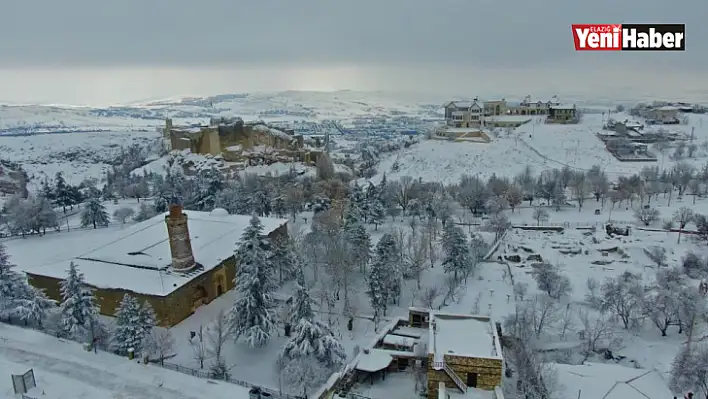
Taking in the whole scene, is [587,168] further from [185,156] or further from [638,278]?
[185,156]

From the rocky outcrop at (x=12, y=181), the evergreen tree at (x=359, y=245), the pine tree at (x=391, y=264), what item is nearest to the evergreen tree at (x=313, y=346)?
the pine tree at (x=391, y=264)

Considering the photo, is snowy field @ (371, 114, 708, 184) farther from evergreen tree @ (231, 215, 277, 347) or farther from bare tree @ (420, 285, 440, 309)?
evergreen tree @ (231, 215, 277, 347)

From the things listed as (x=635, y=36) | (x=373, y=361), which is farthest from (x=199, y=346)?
(x=635, y=36)

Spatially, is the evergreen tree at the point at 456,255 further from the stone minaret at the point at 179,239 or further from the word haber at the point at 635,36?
the stone minaret at the point at 179,239

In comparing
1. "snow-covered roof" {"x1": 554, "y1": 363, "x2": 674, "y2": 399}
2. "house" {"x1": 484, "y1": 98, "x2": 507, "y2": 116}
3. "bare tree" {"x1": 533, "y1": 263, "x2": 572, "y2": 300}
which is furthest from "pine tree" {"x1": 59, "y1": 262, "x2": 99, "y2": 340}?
"house" {"x1": 484, "y1": 98, "x2": 507, "y2": 116}

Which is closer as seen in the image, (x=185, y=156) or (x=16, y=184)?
(x=16, y=184)

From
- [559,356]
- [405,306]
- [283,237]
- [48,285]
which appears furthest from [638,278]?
[48,285]
